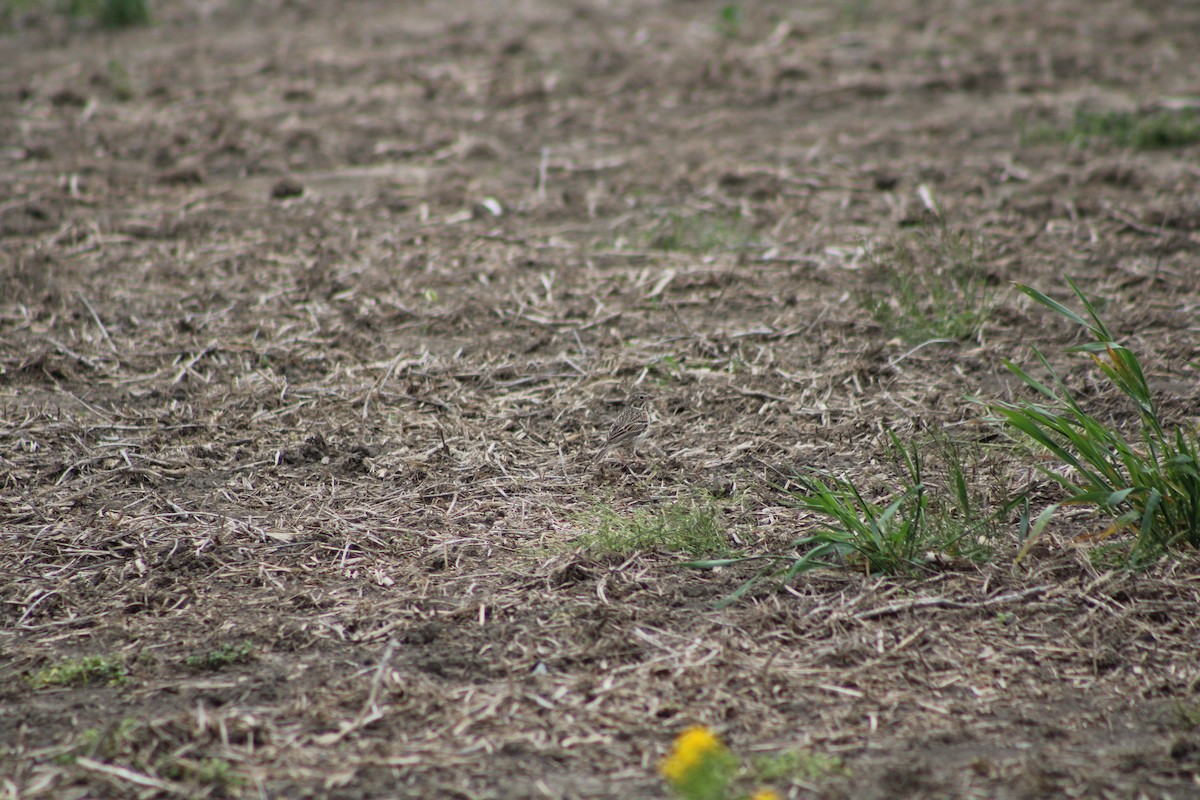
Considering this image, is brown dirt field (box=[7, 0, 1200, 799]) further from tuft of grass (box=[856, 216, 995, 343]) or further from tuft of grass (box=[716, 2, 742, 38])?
tuft of grass (box=[716, 2, 742, 38])

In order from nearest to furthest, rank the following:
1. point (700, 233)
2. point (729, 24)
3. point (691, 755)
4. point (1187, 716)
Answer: point (691, 755)
point (1187, 716)
point (700, 233)
point (729, 24)

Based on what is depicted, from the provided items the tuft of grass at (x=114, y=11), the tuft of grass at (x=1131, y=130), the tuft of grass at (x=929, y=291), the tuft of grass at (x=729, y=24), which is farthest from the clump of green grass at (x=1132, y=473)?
the tuft of grass at (x=114, y=11)

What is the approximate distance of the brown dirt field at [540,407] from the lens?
7.16 ft

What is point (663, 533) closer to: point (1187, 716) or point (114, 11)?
point (1187, 716)

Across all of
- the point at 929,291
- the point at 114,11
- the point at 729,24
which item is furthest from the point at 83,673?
the point at 114,11

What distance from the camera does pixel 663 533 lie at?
9.19ft

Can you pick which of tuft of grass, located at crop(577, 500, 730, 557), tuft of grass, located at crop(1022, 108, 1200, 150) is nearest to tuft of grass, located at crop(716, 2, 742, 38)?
tuft of grass, located at crop(1022, 108, 1200, 150)

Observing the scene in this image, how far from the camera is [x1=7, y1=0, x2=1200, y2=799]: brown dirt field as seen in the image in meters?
2.18

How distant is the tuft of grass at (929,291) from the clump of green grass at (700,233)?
635 millimetres

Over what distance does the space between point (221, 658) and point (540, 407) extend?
1.44 meters

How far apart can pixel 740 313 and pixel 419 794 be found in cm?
251

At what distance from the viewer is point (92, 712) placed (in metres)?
2.24

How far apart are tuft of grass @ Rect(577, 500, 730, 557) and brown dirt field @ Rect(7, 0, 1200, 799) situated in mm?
65

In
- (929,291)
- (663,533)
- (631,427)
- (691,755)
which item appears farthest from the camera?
(929,291)
